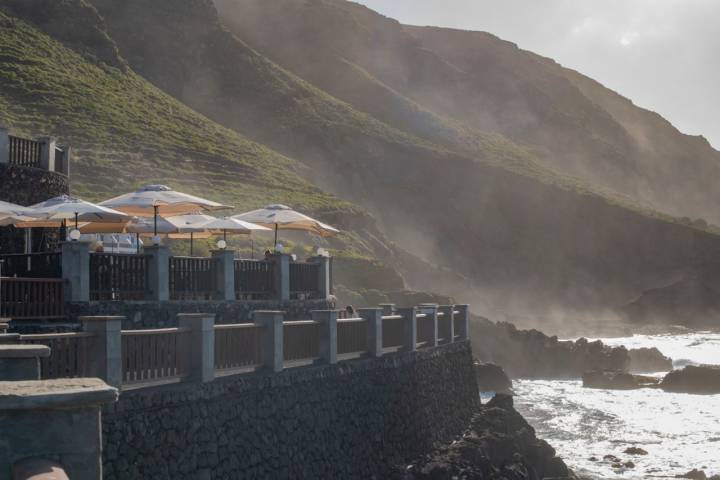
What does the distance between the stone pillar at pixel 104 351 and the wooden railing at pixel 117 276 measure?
5.59 metres

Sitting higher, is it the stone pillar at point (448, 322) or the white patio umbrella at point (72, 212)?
the white patio umbrella at point (72, 212)

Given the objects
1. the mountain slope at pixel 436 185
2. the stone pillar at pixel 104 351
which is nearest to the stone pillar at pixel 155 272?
the stone pillar at pixel 104 351

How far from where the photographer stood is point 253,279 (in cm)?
2158

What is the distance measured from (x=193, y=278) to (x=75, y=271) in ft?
10.9

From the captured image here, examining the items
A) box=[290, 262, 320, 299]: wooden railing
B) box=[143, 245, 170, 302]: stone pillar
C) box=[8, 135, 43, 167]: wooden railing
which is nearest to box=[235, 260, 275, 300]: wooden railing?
box=[290, 262, 320, 299]: wooden railing

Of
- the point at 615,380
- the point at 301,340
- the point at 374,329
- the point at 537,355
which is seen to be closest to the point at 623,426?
the point at 615,380

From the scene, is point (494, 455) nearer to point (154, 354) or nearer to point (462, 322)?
point (462, 322)

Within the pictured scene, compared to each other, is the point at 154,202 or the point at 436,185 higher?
the point at 436,185

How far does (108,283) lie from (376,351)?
17.9 feet

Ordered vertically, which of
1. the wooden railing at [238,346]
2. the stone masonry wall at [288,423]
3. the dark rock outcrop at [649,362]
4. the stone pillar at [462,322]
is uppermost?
the wooden railing at [238,346]

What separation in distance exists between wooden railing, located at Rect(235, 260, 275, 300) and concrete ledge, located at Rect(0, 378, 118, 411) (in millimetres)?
15038

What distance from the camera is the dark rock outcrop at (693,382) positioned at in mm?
52656

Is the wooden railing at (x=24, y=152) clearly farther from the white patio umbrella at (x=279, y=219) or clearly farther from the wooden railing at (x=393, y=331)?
the wooden railing at (x=393, y=331)

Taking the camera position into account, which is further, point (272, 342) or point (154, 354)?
point (272, 342)
